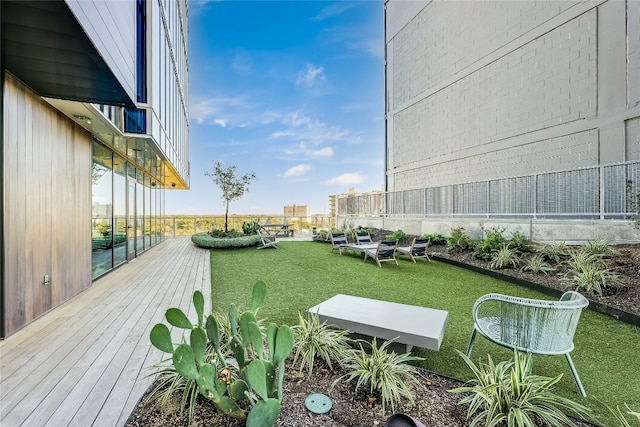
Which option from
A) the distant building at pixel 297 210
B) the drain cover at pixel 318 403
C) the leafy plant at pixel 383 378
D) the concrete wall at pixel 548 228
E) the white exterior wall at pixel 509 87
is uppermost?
the white exterior wall at pixel 509 87

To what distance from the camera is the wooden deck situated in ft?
6.54

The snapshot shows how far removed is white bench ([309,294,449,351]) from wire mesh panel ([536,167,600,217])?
5.72 m

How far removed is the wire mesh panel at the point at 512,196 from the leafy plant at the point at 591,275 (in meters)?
2.54

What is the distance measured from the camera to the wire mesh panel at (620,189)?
18.1 feet

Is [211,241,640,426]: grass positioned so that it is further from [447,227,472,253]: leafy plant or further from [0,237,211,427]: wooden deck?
[0,237,211,427]: wooden deck

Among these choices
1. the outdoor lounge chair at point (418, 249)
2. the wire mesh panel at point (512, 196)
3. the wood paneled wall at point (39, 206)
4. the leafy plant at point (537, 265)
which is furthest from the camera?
the outdoor lounge chair at point (418, 249)

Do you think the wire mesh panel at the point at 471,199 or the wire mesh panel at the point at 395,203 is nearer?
A: the wire mesh panel at the point at 471,199

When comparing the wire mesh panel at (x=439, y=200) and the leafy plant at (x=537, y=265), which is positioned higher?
the wire mesh panel at (x=439, y=200)

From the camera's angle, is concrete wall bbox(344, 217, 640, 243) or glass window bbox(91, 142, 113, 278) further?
glass window bbox(91, 142, 113, 278)

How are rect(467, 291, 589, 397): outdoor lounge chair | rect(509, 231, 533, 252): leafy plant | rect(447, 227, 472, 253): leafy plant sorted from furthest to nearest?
rect(447, 227, 472, 253): leafy plant, rect(509, 231, 533, 252): leafy plant, rect(467, 291, 589, 397): outdoor lounge chair

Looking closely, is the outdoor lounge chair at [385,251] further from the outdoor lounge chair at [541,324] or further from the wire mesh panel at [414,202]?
the outdoor lounge chair at [541,324]

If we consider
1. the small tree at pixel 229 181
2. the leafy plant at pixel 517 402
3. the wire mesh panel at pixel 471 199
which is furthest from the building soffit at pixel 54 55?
the small tree at pixel 229 181

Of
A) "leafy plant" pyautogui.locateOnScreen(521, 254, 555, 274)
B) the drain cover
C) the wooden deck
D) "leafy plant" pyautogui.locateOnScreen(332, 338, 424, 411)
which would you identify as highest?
"leafy plant" pyautogui.locateOnScreen(521, 254, 555, 274)

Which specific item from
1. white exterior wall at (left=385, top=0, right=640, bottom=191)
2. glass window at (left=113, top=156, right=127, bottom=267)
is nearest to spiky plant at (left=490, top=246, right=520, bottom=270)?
white exterior wall at (left=385, top=0, right=640, bottom=191)
